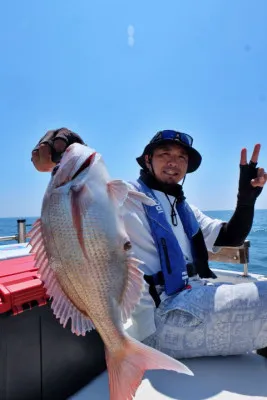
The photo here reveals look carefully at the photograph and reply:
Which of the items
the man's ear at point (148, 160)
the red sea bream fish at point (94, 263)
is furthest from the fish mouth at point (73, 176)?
the man's ear at point (148, 160)

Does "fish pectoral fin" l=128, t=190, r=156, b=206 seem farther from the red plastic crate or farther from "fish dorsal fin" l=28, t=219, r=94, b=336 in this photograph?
the red plastic crate

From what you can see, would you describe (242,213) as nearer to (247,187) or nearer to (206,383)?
(247,187)

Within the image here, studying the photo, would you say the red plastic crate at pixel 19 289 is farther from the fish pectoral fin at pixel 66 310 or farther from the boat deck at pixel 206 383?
the boat deck at pixel 206 383

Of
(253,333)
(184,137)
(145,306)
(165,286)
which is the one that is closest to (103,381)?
(145,306)

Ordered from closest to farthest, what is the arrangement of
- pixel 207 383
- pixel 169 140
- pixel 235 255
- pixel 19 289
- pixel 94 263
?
pixel 94 263 → pixel 19 289 → pixel 207 383 → pixel 169 140 → pixel 235 255

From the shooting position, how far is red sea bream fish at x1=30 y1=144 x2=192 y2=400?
1191mm

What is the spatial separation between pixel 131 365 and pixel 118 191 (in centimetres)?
66

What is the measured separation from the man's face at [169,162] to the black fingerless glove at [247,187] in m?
0.49

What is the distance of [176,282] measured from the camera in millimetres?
2178

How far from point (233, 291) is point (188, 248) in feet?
1.79

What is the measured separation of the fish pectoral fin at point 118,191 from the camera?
1229 mm

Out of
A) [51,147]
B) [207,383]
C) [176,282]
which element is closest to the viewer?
[51,147]

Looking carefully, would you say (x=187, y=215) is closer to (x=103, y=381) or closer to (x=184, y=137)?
(x=184, y=137)

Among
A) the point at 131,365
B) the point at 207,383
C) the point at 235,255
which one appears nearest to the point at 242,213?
the point at 235,255
